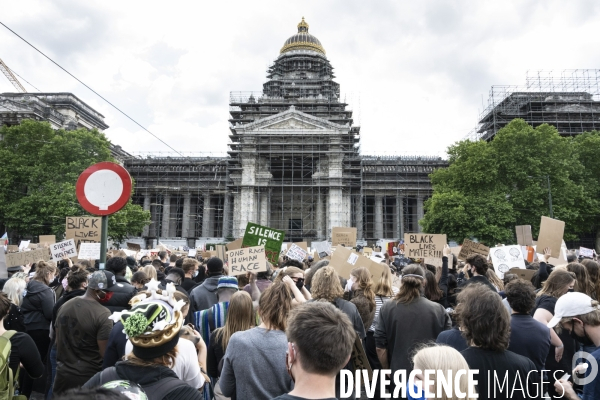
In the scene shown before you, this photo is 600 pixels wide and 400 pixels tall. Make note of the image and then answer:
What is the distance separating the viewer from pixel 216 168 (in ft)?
170

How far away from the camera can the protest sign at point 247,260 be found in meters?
7.42

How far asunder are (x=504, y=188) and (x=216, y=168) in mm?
31396

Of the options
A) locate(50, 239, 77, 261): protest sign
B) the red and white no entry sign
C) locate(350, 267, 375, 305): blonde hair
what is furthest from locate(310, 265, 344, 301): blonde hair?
locate(50, 239, 77, 261): protest sign

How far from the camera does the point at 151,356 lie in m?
2.68

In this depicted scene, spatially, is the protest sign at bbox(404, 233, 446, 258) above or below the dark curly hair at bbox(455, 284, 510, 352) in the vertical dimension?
above

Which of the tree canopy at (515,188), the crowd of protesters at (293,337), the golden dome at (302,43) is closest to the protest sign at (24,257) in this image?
the crowd of protesters at (293,337)

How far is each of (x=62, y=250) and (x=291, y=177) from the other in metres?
38.5

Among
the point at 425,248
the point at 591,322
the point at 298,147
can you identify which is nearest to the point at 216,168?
the point at 298,147

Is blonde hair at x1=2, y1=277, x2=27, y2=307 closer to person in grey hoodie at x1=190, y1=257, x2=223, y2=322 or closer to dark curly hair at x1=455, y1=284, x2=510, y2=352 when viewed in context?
person in grey hoodie at x1=190, y1=257, x2=223, y2=322

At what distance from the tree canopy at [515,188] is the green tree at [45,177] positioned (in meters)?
24.9

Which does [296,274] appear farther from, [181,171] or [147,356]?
[181,171]

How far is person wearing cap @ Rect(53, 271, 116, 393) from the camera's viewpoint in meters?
4.55

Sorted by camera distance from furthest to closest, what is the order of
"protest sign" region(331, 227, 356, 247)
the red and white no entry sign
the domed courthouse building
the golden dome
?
the golden dome < the domed courthouse building < "protest sign" region(331, 227, 356, 247) < the red and white no entry sign

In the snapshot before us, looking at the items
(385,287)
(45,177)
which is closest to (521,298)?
(385,287)
